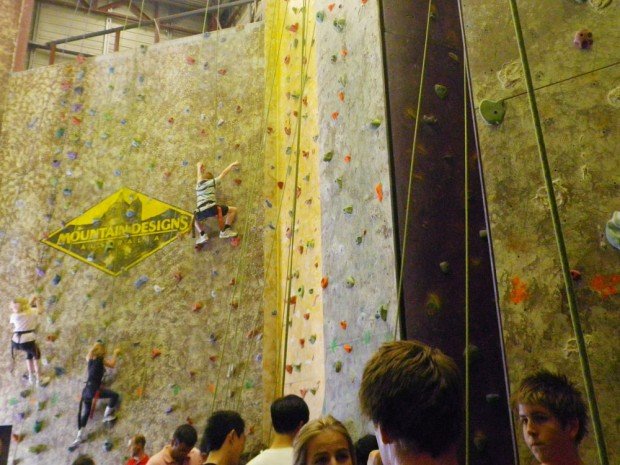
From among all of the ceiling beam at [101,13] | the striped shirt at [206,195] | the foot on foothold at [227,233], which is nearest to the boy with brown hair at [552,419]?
the foot on foothold at [227,233]

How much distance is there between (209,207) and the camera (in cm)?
572

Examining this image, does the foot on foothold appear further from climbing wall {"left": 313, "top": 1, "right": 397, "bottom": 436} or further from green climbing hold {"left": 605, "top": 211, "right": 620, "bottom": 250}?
green climbing hold {"left": 605, "top": 211, "right": 620, "bottom": 250}

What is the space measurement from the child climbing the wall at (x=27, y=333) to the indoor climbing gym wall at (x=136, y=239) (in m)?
0.09

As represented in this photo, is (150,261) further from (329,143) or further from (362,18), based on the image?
(362,18)

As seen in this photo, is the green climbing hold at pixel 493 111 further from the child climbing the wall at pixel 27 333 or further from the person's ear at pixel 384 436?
the child climbing the wall at pixel 27 333

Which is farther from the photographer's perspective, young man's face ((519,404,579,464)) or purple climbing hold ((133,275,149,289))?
purple climbing hold ((133,275,149,289))

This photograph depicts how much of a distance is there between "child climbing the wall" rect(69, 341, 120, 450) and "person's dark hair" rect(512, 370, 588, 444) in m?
4.64

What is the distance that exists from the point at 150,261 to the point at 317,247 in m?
1.94

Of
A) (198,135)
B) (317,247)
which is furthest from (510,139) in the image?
(198,135)

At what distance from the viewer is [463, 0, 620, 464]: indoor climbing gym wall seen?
2.23m

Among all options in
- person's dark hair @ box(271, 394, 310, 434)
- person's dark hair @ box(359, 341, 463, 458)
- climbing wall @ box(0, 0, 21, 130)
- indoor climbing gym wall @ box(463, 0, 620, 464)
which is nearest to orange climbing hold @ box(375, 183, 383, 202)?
indoor climbing gym wall @ box(463, 0, 620, 464)

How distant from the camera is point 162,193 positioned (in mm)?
6176

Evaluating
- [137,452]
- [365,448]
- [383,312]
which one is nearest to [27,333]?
[137,452]

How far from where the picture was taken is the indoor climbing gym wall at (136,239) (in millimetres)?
Answer: 5355
